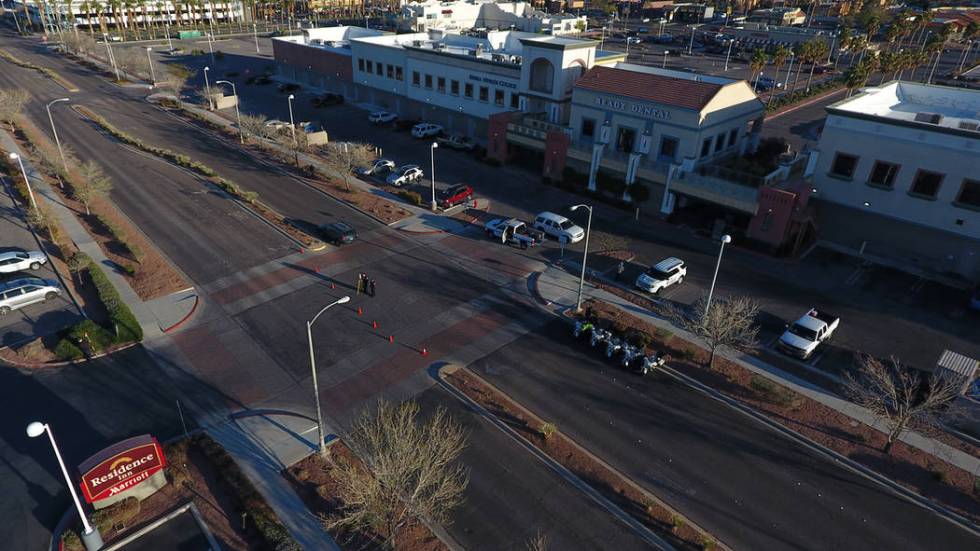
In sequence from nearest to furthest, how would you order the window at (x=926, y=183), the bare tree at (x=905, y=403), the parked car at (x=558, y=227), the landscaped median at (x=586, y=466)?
the landscaped median at (x=586, y=466) → the bare tree at (x=905, y=403) → the window at (x=926, y=183) → the parked car at (x=558, y=227)

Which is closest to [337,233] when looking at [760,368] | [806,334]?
[760,368]

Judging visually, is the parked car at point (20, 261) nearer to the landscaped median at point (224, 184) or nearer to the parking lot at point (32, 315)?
the parking lot at point (32, 315)

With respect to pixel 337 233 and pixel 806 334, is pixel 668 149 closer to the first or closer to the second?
pixel 806 334

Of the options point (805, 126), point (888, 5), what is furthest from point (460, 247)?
point (888, 5)

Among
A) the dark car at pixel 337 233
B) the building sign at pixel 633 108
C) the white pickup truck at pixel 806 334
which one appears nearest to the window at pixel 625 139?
the building sign at pixel 633 108

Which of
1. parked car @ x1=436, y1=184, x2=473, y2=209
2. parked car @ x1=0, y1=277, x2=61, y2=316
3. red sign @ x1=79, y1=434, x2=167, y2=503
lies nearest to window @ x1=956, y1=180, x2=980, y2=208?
parked car @ x1=436, y1=184, x2=473, y2=209

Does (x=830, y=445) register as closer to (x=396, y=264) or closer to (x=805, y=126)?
(x=396, y=264)

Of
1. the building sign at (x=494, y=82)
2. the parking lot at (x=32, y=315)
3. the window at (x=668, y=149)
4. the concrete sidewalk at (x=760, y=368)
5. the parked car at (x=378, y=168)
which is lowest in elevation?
the parking lot at (x=32, y=315)
